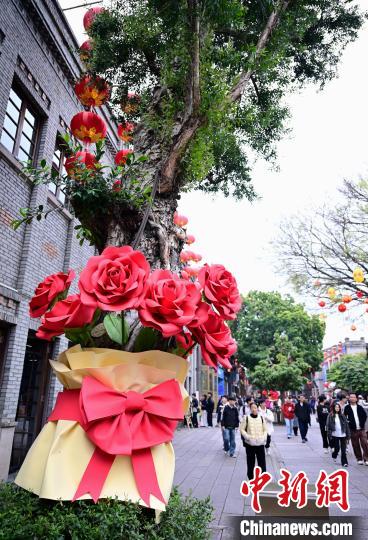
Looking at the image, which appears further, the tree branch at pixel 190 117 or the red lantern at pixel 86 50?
the red lantern at pixel 86 50

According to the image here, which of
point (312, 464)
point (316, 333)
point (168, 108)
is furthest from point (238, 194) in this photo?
point (316, 333)

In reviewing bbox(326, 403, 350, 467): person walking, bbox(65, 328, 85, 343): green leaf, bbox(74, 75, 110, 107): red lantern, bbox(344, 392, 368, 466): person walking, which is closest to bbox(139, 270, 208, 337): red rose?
bbox(65, 328, 85, 343): green leaf

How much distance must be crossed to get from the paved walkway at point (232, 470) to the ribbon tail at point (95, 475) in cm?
248

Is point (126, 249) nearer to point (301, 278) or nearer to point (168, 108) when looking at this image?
point (168, 108)

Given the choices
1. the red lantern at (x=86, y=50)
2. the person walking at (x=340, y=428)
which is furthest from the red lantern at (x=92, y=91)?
the person walking at (x=340, y=428)

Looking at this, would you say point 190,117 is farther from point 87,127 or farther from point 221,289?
point 87,127

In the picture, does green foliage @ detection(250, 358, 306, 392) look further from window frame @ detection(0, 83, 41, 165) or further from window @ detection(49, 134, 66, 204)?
window frame @ detection(0, 83, 41, 165)

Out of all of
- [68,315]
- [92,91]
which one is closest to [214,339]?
[68,315]

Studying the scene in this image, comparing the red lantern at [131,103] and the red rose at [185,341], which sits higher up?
the red lantern at [131,103]

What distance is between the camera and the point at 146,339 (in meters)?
1.94

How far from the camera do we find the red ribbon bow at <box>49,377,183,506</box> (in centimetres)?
158

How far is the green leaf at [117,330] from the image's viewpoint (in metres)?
1.85

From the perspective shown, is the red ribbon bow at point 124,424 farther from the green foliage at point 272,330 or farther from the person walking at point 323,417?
the green foliage at point 272,330

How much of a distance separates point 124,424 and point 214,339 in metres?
0.55
